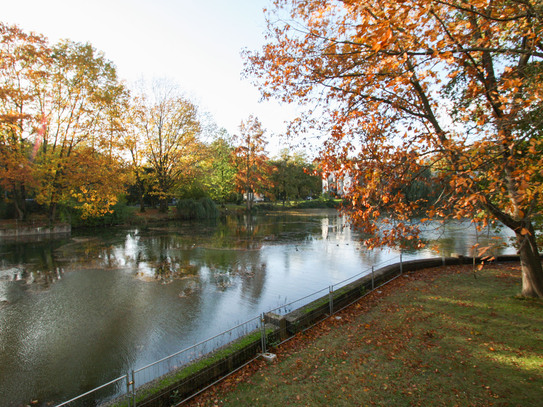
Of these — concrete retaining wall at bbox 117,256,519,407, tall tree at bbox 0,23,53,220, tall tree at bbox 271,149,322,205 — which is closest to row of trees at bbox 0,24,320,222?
tall tree at bbox 0,23,53,220

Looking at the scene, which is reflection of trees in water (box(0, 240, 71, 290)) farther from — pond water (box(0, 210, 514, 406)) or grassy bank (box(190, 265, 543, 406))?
grassy bank (box(190, 265, 543, 406))

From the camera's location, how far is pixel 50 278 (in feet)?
39.2

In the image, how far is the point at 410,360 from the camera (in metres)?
5.19

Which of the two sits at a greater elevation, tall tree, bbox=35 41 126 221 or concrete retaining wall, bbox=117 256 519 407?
tall tree, bbox=35 41 126 221

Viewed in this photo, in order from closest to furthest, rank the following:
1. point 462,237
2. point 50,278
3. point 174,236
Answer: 1. point 50,278
2. point 462,237
3. point 174,236

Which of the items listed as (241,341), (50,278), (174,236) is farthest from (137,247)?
(241,341)

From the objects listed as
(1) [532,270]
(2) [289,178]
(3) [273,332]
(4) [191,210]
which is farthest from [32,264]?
(2) [289,178]

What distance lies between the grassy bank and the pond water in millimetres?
2051

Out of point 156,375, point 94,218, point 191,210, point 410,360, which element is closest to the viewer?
point 410,360

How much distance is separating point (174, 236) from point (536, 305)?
21.2 metres

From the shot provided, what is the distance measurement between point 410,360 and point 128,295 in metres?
8.56

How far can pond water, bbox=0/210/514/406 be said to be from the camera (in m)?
5.88

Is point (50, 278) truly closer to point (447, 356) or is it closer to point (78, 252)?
point (78, 252)

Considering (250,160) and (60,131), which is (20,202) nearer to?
(60,131)
